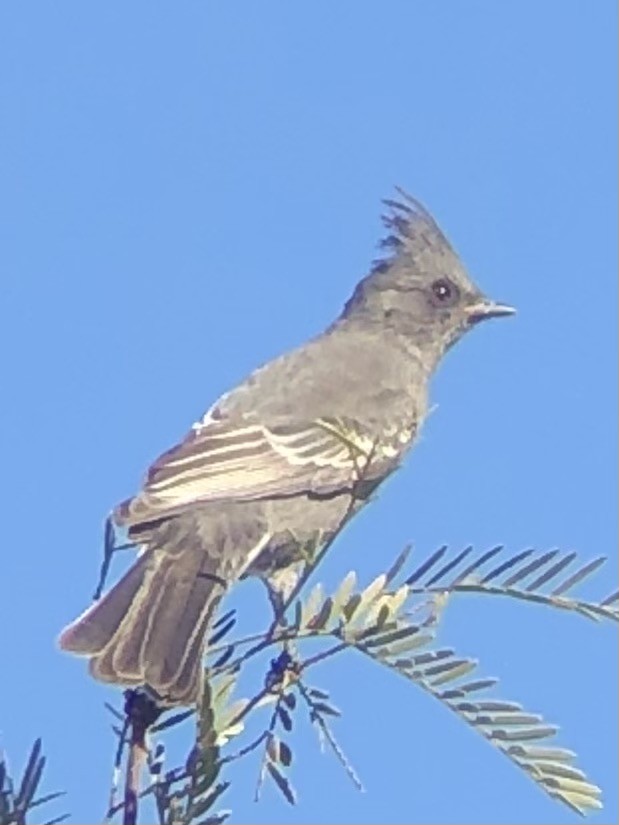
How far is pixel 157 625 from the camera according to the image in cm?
305

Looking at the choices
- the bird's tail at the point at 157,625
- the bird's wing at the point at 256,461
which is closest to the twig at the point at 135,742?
the bird's tail at the point at 157,625

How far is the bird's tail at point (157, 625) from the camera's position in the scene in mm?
2264

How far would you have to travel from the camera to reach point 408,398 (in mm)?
5383

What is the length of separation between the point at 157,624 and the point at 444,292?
303 cm

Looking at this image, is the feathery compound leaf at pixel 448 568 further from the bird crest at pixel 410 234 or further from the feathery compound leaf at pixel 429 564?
the bird crest at pixel 410 234

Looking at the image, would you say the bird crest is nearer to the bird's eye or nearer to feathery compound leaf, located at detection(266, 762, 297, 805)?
the bird's eye

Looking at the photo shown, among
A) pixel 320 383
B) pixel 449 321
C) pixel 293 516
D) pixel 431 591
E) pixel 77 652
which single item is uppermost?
pixel 449 321

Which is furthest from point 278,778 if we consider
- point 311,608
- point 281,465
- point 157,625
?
point 281,465

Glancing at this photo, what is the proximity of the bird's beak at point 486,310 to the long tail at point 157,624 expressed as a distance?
2508 mm

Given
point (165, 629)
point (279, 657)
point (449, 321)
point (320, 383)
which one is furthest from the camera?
point (449, 321)

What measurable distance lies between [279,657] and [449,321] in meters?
3.50

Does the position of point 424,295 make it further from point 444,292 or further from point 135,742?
point 135,742

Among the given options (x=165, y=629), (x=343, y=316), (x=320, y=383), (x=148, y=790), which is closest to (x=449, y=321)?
(x=343, y=316)

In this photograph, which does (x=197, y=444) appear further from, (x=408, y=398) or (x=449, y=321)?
(x=449, y=321)
